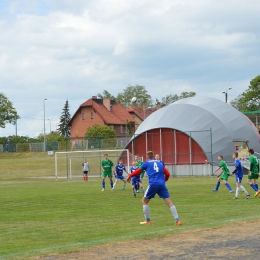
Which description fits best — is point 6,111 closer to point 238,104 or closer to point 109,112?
point 109,112

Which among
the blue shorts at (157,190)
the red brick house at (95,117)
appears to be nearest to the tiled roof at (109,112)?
the red brick house at (95,117)

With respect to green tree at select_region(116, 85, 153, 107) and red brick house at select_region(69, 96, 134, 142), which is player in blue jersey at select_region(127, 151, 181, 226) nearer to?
red brick house at select_region(69, 96, 134, 142)

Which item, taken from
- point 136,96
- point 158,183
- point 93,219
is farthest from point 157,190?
point 136,96

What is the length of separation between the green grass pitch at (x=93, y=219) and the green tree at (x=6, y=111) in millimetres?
87728

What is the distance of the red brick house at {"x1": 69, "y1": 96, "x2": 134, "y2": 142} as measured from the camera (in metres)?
107

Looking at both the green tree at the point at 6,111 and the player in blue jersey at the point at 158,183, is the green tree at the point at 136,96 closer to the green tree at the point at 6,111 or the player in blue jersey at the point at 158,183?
the green tree at the point at 6,111

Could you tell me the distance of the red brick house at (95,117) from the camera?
352 feet

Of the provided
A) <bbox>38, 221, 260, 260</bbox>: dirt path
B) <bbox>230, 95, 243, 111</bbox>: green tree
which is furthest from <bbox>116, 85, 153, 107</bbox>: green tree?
<bbox>38, 221, 260, 260</bbox>: dirt path

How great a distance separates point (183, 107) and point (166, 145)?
429cm

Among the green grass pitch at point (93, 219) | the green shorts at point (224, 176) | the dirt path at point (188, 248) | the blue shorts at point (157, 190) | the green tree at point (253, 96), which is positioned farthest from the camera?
the green tree at point (253, 96)

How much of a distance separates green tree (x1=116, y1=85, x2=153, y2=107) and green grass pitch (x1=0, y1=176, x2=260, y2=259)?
377ft

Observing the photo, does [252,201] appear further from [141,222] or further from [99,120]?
[99,120]

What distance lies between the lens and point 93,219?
16.5 m

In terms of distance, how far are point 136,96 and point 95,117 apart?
33.9 meters
